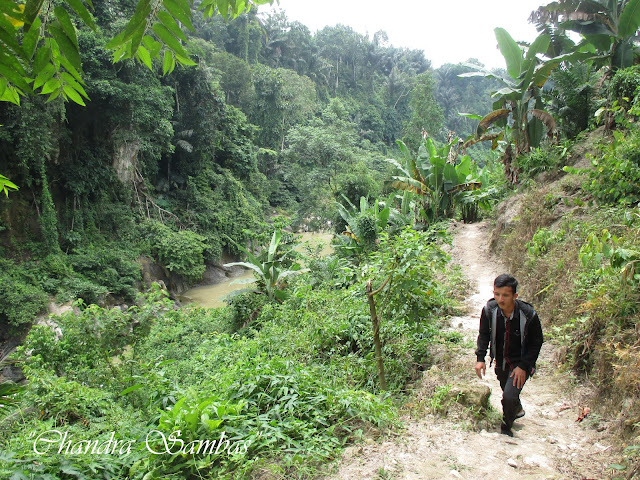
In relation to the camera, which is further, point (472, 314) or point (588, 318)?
point (472, 314)

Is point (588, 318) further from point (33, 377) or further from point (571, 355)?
point (33, 377)

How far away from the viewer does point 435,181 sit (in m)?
10.2

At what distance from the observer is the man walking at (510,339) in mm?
2400

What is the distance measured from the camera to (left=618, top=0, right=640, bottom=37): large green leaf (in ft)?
22.0

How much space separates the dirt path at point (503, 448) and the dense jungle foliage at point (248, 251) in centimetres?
20

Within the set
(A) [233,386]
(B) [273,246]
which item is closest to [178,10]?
(A) [233,386]

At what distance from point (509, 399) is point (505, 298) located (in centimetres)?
67

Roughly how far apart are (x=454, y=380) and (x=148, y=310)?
404 cm

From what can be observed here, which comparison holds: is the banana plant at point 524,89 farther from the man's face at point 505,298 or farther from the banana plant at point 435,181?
the man's face at point 505,298

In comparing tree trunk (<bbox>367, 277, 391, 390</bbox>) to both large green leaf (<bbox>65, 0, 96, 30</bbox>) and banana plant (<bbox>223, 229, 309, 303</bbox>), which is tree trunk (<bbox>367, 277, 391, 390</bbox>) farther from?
banana plant (<bbox>223, 229, 309, 303</bbox>)

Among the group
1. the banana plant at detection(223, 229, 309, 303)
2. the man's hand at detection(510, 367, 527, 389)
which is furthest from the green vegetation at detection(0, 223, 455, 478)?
the banana plant at detection(223, 229, 309, 303)

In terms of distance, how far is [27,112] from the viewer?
11.1 meters

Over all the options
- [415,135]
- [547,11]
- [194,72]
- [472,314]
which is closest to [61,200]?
[194,72]

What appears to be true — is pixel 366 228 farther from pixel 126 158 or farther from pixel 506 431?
pixel 126 158
